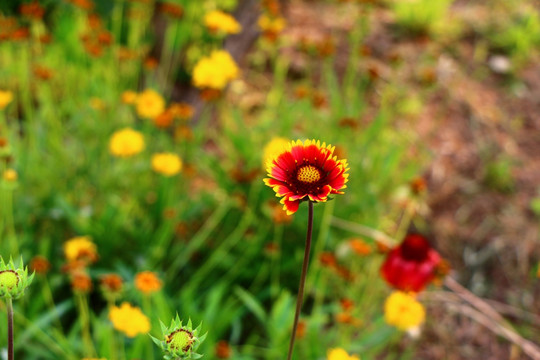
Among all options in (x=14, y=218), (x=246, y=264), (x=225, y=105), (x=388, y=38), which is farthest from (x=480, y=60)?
(x=14, y=218)

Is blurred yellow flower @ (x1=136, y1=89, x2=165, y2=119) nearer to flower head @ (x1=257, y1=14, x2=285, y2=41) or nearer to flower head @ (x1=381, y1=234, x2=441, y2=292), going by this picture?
flower head @ (x1=257, y1=14, x2=285, y2=41)

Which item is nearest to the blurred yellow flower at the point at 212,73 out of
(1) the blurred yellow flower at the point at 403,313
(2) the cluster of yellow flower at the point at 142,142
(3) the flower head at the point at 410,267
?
(2) the cluster of yellow flower at the point at 142,142

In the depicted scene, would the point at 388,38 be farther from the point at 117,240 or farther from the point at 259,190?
the point at 117,240

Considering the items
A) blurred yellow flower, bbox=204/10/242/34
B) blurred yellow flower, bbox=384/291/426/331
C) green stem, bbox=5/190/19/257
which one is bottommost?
blurred yellow flower, bbox=384/291/426/331

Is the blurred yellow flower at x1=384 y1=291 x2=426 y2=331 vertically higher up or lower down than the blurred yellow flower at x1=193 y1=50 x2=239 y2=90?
lower down

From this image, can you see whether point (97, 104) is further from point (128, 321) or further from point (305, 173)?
point (305, 173)

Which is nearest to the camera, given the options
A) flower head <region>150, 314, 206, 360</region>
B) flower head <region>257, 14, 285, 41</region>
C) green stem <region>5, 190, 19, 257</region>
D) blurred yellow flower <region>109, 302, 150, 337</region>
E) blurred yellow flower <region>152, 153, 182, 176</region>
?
flower head <region>150, 314, 206, 360</region>

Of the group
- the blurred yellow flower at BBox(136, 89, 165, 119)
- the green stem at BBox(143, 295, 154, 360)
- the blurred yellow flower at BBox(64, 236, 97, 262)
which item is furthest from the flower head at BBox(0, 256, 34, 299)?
the blurred yellow flower at BBox(136, 89, 165, 119)
